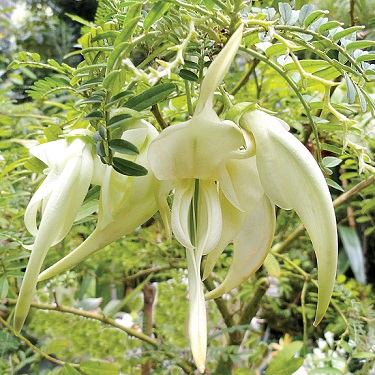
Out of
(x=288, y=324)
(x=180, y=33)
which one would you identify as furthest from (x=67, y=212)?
(x=288, y=324)

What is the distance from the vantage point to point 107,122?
0.30 meters

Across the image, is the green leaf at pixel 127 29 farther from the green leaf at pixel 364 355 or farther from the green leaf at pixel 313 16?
the green leaf at pixel 364 355

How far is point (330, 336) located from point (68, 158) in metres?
0.81

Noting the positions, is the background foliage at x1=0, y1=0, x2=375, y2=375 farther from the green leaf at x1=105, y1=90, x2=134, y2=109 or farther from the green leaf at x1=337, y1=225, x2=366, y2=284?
the green leaf at x1=337, y1=225, x2=366, y2=284

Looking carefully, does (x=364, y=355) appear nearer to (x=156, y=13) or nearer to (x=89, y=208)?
(x=89, y=208)

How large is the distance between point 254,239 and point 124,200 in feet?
0.27

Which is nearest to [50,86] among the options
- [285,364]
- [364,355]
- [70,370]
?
[70,370]

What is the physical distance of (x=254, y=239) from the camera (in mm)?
308

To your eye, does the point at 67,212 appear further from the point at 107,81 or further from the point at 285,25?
the point at 285,25

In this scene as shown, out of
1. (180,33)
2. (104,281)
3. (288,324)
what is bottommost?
(288,324)

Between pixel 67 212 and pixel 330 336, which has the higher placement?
pixel 67 212

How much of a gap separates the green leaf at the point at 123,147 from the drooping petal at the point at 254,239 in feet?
0.26

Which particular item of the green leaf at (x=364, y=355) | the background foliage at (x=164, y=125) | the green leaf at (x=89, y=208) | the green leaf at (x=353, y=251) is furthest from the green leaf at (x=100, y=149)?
the green leaf at (x=353, y=251)

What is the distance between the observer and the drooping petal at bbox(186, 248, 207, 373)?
0.25 meters
